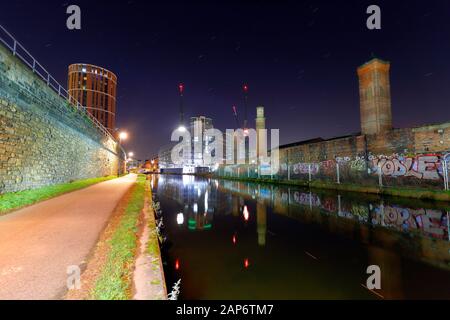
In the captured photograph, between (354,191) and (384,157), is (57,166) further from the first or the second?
(384,157)

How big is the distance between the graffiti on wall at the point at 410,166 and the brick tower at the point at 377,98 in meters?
2.44

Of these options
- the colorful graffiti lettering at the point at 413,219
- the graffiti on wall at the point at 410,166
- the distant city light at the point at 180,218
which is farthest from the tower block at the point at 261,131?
the distant city light at the point at 180,218

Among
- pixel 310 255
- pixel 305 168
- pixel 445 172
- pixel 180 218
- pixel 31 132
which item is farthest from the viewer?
pixel 305 168

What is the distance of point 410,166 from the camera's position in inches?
505

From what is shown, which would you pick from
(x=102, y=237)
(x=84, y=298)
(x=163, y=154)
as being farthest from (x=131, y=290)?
(x=163, y=154)

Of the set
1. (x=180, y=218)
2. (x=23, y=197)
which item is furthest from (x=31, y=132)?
(x=180, y=218)

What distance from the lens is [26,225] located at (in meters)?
5.26

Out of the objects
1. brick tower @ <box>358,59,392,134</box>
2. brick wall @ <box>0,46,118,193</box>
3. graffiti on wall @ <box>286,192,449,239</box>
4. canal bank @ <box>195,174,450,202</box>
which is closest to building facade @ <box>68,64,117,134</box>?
brick wall @ <box>0,46,118,193</box>

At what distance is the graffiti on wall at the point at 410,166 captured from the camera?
11701mm

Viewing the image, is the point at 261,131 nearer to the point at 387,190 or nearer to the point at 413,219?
the point at 387,190

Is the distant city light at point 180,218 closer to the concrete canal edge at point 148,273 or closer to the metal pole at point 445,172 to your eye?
the concrete canal edge at point 148,273

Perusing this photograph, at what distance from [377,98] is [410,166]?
5733mm

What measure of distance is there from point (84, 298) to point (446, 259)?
6.07m

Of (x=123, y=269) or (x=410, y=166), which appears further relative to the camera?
(x=410, y=166)
